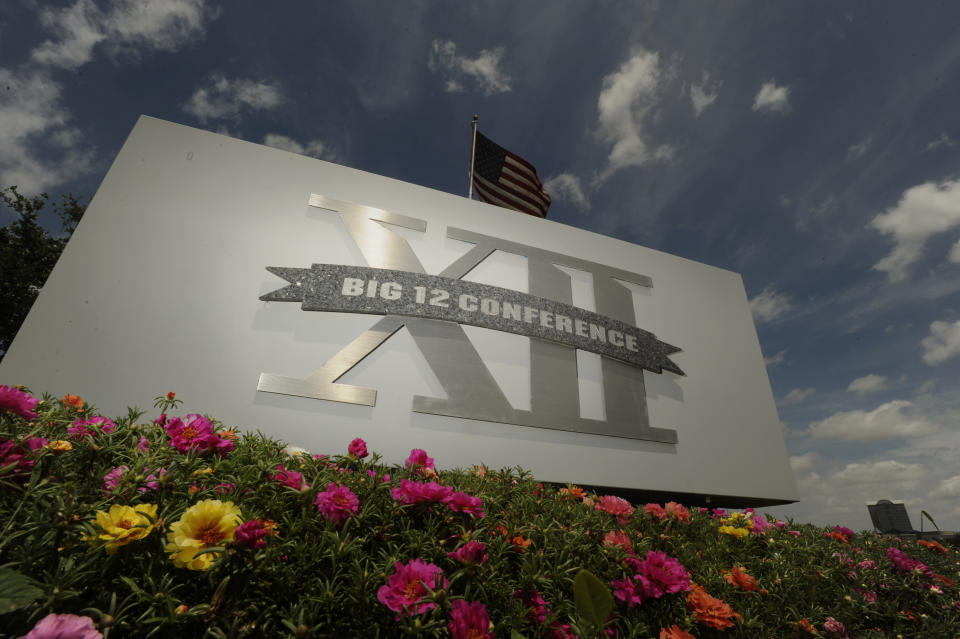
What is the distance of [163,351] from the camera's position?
3.76 meters

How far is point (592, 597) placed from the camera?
0.74 m

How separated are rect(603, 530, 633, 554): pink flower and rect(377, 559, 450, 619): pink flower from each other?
65 centimetres

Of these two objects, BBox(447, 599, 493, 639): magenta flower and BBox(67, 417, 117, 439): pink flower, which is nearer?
BBox(447, 599, 493, 639): magenta flower

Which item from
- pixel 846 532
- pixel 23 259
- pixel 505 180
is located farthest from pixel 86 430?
pixel 23 259

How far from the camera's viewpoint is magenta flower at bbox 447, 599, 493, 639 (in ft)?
2.69

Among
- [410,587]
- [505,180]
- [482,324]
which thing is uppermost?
[505,180]

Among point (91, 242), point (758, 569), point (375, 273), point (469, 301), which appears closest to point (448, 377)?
point (469, 301)

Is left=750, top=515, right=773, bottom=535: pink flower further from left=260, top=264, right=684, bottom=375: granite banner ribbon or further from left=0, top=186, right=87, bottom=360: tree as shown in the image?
left=0, top=186, right=87, bottom=360: tree

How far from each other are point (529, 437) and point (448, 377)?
1048 mm

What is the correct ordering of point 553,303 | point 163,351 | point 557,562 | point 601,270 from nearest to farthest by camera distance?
point 557,562, point 163,351, point 553,303, point 601,270

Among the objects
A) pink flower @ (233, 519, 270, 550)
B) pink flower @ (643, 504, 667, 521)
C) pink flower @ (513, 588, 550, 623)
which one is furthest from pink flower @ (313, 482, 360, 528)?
pink flower @ (643, 504, 667, 521)

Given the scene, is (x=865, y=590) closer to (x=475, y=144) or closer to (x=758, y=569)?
(x=758, y=569)

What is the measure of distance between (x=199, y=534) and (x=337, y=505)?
30cm

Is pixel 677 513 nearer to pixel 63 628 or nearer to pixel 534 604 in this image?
pixel 534 604
